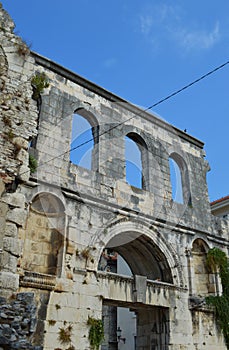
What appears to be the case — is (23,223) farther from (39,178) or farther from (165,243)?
(165,243)

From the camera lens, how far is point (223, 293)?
11109 millimetres

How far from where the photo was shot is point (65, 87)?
10.2 meters

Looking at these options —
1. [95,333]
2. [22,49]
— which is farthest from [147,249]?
[22,49]

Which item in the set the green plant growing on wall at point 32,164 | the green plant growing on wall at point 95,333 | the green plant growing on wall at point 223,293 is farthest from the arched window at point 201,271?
the green plant growing on wall at point 32,164

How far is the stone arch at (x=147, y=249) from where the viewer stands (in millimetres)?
9975

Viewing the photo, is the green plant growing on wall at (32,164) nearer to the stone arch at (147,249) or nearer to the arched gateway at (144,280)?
the arched gateway at (144,280)

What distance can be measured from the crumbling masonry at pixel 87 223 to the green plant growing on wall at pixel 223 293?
0.87 feet

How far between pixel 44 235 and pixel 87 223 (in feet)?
3.31

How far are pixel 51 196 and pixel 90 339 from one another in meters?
3.11

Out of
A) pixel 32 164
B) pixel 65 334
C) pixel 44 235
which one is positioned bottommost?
pixel 65 334

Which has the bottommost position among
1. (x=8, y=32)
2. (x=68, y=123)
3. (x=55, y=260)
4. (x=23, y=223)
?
(x=55, y=260)

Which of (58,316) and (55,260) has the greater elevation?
(55,260)

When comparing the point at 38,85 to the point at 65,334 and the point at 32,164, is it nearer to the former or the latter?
the point at 32,164

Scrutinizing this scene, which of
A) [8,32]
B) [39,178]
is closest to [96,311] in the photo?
[39,178]
